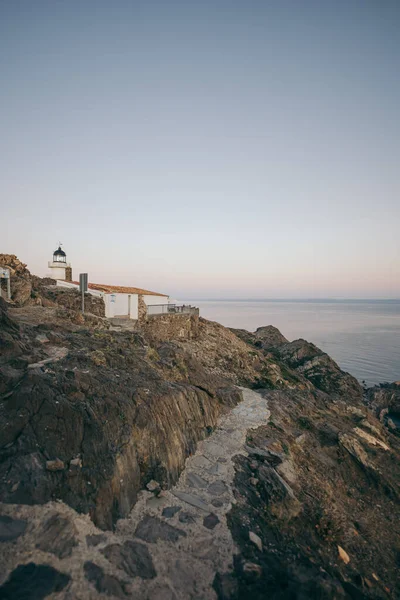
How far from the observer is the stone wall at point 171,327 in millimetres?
25922

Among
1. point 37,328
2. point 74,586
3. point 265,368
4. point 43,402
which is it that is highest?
point 37,328

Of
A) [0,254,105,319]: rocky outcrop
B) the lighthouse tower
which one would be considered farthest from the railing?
the lighthouse tower

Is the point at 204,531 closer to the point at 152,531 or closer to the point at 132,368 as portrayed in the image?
the point at 152,531

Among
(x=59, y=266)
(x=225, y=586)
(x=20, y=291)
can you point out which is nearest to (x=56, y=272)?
(x=59, y=266)

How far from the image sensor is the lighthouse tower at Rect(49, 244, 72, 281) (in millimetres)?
33031

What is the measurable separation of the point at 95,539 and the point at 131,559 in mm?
860

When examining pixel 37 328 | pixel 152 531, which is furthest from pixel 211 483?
pixel 37 328

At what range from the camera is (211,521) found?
23.7 ft

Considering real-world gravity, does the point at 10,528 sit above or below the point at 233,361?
above

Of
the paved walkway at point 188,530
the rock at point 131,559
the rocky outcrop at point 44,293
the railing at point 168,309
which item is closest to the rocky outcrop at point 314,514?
the paved walkway at point 188,530

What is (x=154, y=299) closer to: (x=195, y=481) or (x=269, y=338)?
(x=195, y=481)

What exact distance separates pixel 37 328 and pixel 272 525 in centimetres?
1282

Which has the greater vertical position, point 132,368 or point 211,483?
point 132,368

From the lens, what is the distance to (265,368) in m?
25.7
